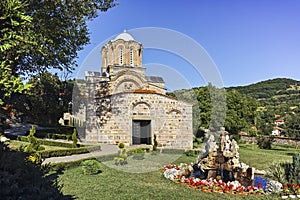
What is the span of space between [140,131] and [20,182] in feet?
54.7

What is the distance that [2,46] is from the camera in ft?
15.4

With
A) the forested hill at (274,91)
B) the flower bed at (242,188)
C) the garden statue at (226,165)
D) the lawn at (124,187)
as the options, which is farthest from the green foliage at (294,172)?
the forested hill at (274,91)

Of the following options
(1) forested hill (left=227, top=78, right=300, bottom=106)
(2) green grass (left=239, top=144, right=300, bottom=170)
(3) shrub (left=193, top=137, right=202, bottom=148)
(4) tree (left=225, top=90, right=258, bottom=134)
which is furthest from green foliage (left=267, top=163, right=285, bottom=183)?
(1) forested hill (left=227, top=78, right=300, bottom=106)

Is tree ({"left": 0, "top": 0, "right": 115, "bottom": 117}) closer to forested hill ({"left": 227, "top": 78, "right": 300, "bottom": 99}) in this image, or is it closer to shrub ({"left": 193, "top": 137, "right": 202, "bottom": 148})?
shrub ({"left": 193, "top": 137, "right": 202, "bottom": 148})

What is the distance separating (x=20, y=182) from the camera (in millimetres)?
4078

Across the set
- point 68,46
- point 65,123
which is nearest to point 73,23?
point 68,46

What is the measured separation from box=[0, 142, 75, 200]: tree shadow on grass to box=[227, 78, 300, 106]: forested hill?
64.6 metres

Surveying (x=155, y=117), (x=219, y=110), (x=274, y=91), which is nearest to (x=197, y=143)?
(x=219, y=110)

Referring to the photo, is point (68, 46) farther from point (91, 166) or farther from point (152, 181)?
point (152, 181)

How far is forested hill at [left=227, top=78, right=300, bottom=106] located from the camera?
208 feet

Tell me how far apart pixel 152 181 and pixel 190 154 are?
26.5 ft

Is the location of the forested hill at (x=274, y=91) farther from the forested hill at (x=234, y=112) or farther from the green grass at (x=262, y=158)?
the green grass at (x=262, y=158)

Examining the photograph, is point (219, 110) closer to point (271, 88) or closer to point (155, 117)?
point (155, 117)

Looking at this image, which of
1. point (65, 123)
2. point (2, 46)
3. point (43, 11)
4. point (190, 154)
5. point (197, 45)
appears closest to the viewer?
point (2, 46)
